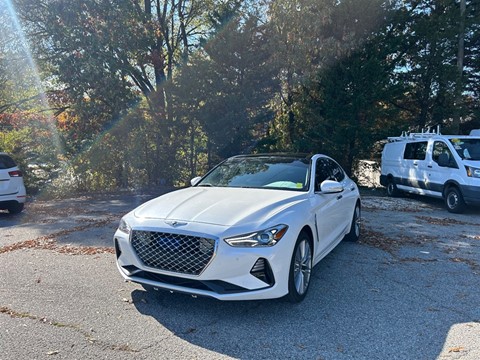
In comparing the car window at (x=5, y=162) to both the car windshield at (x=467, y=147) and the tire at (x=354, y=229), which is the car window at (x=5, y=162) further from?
the car windshield at (x=467, y=147)

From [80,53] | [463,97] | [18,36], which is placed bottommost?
[463,97]

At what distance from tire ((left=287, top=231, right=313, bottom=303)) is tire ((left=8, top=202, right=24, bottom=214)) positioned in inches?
320

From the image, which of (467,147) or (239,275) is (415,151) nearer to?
(467,147)

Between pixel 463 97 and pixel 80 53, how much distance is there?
16.1 m

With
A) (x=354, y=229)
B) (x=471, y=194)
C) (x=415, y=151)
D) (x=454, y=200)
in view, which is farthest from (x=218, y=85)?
(x=354, y=229)

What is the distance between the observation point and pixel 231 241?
333 centimetres

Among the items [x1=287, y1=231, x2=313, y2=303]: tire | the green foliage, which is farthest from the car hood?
the green foliage

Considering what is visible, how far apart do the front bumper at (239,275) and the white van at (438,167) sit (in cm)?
760

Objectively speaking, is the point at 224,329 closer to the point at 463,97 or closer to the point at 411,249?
the point at 411,249

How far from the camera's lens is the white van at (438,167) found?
9.16 meters

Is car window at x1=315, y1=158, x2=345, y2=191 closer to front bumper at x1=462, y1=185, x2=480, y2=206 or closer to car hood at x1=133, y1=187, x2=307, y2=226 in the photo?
car hood at x1=133, y1=187, x2=307, y2=226

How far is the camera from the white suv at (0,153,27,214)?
8711 mm

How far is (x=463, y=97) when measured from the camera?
16.6 metres

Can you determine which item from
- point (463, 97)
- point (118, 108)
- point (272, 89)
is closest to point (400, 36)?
point (463, 97)
